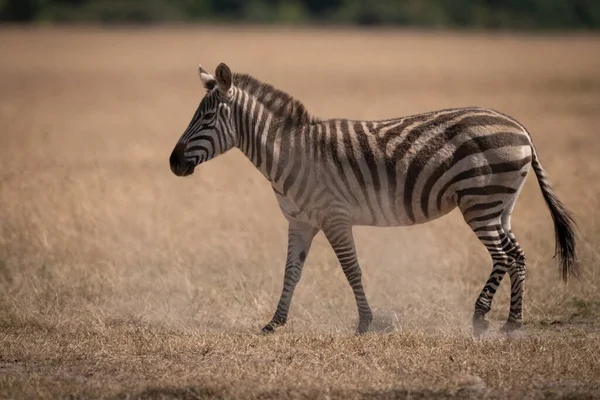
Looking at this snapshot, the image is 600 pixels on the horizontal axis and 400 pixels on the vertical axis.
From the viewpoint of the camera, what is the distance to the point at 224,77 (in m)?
8.56

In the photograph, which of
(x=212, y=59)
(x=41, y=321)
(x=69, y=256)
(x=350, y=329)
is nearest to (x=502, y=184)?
(x=350, y=329)

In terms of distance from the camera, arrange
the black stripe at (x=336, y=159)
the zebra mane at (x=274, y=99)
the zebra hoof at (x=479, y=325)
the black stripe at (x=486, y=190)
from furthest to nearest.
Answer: the zebra mane at (x=274, y=99) → the black stripe at (x=336, y=159) → the zebra hoof at (x=479, y=325) → the black stripe at (x=486, y=190)

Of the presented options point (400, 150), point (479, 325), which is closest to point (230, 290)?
point (400, 150)

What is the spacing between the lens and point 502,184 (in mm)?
8320

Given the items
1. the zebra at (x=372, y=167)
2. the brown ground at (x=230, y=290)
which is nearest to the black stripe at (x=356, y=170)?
the zebra at (x=372, y=167)

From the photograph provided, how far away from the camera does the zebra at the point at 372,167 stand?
8.35m

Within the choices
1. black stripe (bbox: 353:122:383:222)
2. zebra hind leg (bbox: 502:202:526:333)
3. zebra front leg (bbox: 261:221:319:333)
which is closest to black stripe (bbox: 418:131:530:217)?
A: black stripe (bbox: 353:122:383:222)

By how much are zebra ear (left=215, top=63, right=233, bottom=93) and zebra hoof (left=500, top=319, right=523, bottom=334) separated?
10.8 ft

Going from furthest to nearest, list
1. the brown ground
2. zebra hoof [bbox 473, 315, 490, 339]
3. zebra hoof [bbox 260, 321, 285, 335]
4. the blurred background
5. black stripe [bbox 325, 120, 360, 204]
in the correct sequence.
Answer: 1. the blurred background
2. black stripe [bbox 325, 120, 360, 204]
3. zebra hoof [bbox 260, 321, 285, 335]
4. zebra hoof [bbox 473, 315, 490, 339]
5. the brown ground

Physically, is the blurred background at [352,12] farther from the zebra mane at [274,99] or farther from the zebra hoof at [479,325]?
the zebra hoof at [479,325]

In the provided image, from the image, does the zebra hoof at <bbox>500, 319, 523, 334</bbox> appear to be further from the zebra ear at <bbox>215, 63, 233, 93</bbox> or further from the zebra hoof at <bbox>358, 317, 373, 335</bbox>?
the zebra ear at <bbox>215, 63, 233, 93</bbox>

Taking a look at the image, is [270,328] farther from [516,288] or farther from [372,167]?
[516,288]

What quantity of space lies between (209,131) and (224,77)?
0.51 meters

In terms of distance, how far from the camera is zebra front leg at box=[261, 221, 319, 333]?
877cm
